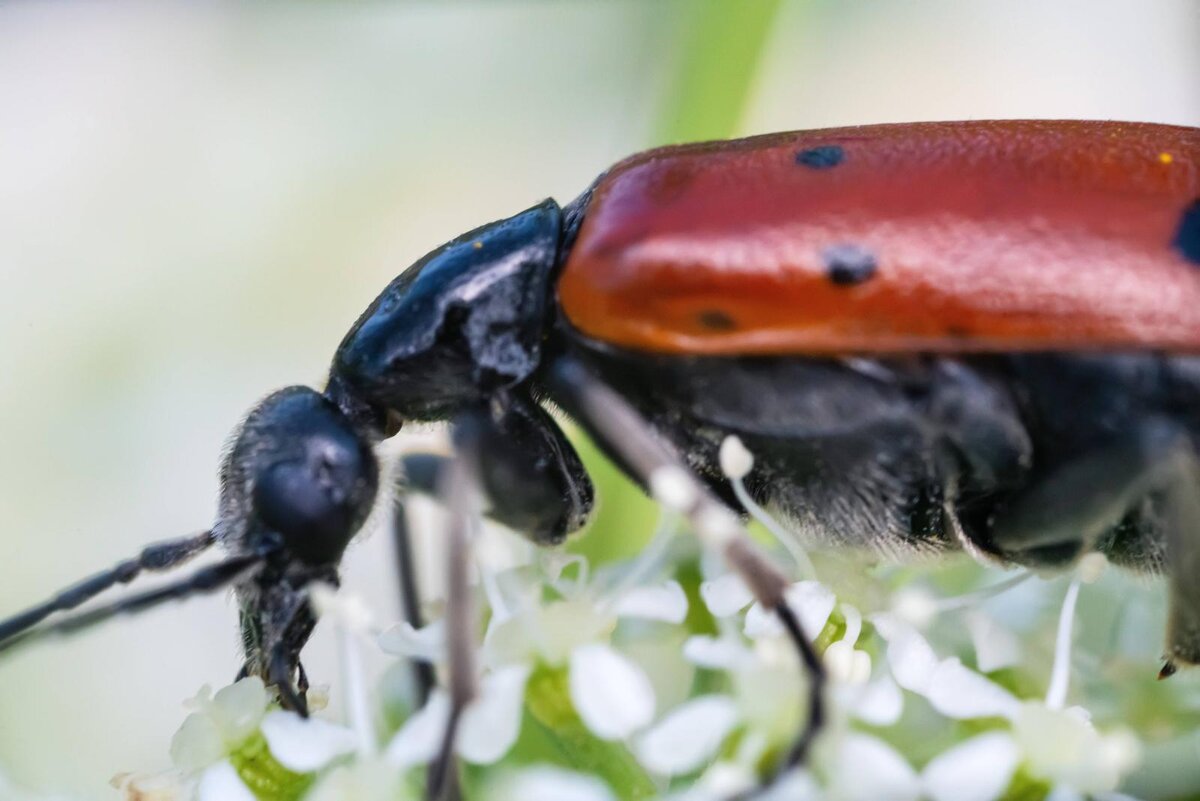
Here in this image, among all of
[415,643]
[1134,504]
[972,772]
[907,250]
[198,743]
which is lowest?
[198,743]

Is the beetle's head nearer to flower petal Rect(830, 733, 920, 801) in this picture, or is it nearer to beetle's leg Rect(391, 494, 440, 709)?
beetle's leg Rect(391, 494, 440, 709)

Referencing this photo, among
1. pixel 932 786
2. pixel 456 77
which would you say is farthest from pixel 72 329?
pixel 932 786

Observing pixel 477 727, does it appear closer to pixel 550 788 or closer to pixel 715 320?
pixel 550 788

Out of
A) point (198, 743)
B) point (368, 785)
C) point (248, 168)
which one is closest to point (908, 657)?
point (368, 785)

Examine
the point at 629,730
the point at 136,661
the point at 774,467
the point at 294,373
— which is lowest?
the point at 136,661

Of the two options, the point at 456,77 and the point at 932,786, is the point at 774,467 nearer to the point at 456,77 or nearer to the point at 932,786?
the point at 932,786

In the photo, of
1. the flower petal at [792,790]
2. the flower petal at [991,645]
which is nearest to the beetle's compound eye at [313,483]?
the flower petal at [792,790]
